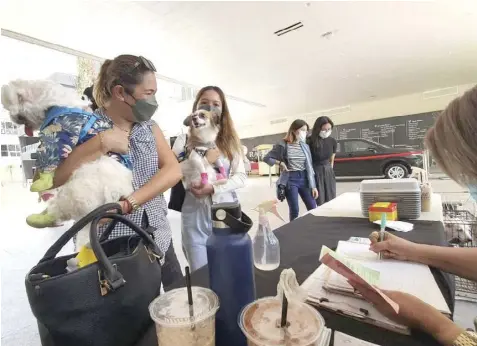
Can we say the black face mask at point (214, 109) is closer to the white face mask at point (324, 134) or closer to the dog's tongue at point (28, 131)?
the dog's tongue at point (28, 131)

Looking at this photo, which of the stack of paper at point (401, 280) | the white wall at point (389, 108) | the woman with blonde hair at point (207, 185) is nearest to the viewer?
the stack of paper at point (401, 280)

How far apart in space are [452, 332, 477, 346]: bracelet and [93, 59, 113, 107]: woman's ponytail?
115cm

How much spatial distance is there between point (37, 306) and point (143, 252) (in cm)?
19

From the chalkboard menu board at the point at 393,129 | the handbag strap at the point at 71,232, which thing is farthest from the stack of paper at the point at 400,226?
the chalkboard menu board at the point at 393,129

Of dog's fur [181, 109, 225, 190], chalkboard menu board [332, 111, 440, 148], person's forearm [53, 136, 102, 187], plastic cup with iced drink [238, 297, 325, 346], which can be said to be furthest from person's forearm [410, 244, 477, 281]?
chalkboard menu board [332, 111, 440, 148]

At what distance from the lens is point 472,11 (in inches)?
152

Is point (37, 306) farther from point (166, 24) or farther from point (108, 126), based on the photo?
point (166, 24)

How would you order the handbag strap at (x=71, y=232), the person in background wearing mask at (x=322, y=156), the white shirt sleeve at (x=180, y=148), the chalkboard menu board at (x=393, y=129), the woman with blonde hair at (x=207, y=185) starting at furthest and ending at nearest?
the chalkboard menu board at (x=393, y=129) < the person in background wearing mask at (x=322, y=156) < the white shirt sleeve at (x=180, y=148) < the woman with blonde hair at (x=207, y=185) < the handbag strap at (x=71, y=232)

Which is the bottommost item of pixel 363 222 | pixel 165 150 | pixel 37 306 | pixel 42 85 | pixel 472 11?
pixel 363 222

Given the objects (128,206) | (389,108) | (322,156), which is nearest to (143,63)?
(128,206)

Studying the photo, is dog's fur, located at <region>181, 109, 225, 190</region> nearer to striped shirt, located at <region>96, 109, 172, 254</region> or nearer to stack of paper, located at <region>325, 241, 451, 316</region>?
striped shirt, located at <region>96, 109, 172, 254</region>

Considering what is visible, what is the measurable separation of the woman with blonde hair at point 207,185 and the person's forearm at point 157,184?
0.32m

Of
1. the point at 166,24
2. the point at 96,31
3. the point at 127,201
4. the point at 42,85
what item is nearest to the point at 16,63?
the point at 96,31

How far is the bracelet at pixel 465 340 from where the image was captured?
0.49 m
